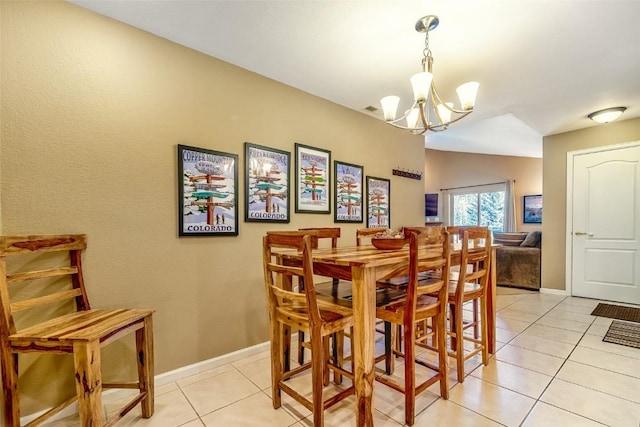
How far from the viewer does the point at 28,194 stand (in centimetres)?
154

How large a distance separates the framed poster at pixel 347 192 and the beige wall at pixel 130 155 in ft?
2.45

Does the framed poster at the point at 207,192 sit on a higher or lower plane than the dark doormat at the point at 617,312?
higher

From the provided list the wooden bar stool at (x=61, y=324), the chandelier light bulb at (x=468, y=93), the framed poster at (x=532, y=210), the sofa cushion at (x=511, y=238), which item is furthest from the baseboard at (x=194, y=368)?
the framed poster at (x=532, y=210)

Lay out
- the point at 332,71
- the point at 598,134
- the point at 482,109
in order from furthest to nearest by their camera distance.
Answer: the point at 598,134, the point at 482,109, the point at 332,71

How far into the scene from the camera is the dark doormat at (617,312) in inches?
123

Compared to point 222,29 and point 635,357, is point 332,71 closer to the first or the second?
point 222,29

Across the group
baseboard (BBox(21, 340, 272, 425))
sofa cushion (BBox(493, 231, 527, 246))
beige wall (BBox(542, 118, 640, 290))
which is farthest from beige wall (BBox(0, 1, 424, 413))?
sofa cushion (BBox(493, 231, 527, 246))

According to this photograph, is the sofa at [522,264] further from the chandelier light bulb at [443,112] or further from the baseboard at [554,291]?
the chandelier light bulb at [443,112]

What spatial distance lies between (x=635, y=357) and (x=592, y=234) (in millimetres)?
2307

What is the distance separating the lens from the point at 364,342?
1374mm

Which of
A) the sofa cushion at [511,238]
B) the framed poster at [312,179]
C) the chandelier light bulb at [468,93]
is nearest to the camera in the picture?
the chandelier light bulb at [468,93]

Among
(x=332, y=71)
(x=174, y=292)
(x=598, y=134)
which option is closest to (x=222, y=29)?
(x=332, y=71)

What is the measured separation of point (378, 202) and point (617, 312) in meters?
3.01

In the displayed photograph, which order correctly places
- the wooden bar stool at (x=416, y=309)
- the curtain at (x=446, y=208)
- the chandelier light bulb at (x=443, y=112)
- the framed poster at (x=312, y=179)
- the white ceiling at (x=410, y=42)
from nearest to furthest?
the wooden bar stool at (x=416, y=309) < the white ceiling at (x=410, y=42) < the chandelier light bulb at (x=443, y=112) < the framed poster at (x=312, y=179) < the curtain at (x=446, y=208)
